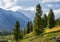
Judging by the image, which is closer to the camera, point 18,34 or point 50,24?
point 18,34

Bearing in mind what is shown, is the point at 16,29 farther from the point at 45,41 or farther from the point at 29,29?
→ the point at 29,29

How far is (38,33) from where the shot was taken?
103 metres

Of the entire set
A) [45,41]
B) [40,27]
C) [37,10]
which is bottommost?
[45,41]

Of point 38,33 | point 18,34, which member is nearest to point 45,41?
point 38,33

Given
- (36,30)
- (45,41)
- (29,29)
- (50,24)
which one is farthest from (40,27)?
(29,29)

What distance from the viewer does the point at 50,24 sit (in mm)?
143375

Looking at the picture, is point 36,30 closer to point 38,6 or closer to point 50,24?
point 38,6

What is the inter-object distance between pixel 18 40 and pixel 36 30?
14.4 metres

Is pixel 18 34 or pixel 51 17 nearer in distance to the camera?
pixel 18 34

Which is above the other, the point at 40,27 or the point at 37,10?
the point at 37,10

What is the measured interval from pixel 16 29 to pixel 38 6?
17656mm

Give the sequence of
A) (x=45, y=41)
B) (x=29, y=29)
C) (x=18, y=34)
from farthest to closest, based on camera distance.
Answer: (x=29, y=29) < (x=18, y=34) < (x=45, y=41)

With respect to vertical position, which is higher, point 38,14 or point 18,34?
point 38,14

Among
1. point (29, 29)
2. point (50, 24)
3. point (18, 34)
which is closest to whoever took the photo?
point (18, 34)
